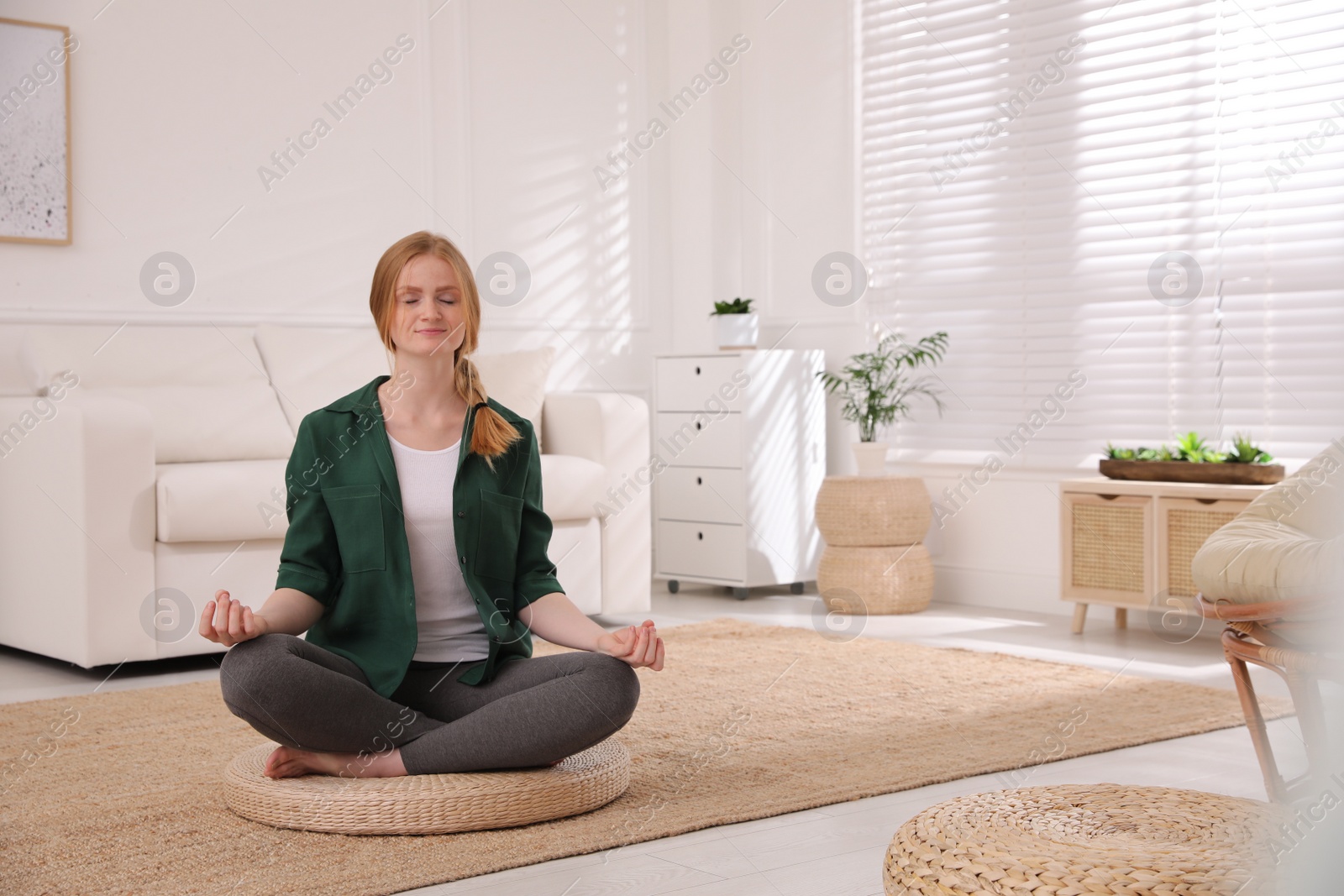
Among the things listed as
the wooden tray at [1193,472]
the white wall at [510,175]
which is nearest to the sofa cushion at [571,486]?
the white wall at [510,175]

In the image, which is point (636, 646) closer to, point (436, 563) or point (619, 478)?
point (436, 563)

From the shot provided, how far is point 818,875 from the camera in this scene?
173 centimetres

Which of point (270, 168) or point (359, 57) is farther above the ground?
point (359, 57)

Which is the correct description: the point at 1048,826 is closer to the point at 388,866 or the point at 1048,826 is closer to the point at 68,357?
the point at 388,866

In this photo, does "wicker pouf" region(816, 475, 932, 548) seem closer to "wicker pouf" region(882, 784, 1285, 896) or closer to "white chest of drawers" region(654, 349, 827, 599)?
"white chest of drawers" region(654, 349, 827, 599)

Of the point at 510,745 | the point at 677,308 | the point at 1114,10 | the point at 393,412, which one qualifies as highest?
the point at 1114,10

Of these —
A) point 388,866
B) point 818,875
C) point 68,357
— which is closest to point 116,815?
point 388,866

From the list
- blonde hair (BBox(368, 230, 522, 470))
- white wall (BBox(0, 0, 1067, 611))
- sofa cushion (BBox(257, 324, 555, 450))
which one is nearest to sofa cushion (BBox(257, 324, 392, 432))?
sofa cushion (BBox(257, 324, 555, 450))

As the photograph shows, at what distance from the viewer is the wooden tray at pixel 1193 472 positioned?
3455mm

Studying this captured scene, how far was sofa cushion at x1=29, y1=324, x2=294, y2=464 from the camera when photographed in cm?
362

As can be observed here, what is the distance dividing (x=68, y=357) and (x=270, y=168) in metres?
1.06

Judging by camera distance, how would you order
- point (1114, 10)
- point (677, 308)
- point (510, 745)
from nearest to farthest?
point (510, 745) < point (1114, 10) < point (677, 308)

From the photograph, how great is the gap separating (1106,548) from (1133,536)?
4.1 inches

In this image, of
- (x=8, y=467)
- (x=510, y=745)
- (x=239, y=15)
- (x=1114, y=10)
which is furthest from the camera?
(x=239, y=15)
